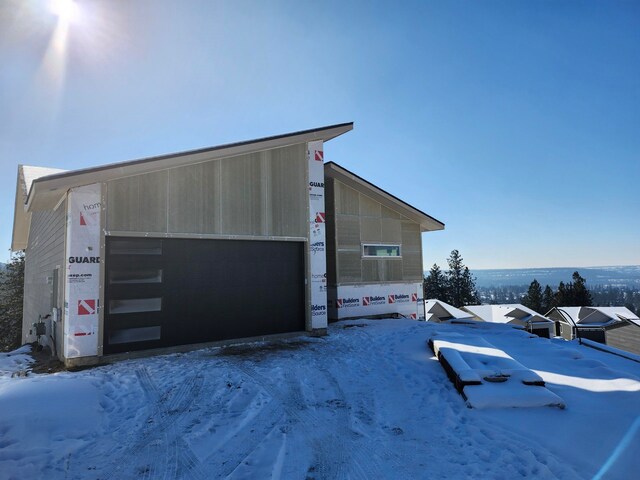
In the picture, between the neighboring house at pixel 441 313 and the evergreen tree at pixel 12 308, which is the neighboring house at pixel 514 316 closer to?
the neighboring house at pixel 441 313

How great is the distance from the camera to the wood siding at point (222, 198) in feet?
28.3

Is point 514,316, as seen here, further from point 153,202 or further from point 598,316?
point 153,202

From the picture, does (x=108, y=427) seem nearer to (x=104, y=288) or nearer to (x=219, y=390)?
(x=219, y=390)

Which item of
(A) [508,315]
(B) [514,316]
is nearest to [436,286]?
(A) [508,315]

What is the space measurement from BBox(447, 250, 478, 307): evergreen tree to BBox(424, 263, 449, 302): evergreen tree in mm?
929

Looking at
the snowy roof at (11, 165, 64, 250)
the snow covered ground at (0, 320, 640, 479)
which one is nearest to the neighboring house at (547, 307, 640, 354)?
the snow covered ground at (0, 320, 640, 479)

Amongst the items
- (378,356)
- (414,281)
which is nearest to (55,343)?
(378,356)

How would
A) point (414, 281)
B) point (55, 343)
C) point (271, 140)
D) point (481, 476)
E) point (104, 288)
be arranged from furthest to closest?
point (414, 281)
point (271, 140)
point (55, 343)
point (104, 288)
point (481, 476)

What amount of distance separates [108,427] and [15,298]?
4150cm

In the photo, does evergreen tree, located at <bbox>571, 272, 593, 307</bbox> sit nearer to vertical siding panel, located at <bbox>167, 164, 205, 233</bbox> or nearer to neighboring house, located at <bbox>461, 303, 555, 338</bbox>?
neighboring house, located at <bbox>461, 303, 555, 338</bbox>

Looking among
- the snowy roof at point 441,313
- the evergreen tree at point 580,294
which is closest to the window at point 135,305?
the snowy roof at point 441,313

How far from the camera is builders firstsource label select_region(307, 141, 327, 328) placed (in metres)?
11.5

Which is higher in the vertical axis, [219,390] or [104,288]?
[104,288]

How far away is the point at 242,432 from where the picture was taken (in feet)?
15.4
